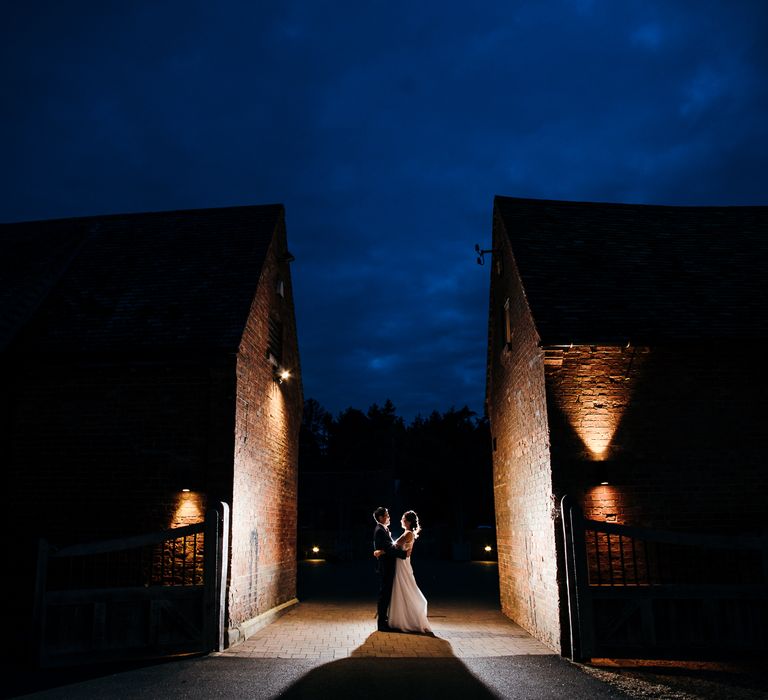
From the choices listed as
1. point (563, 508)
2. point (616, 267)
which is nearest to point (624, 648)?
point (563, 508)

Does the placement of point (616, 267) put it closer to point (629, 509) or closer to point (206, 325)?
point (629, 509)

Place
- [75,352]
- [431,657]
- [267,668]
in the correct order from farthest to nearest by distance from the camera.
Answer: [75,352], [431,657], [267,668]

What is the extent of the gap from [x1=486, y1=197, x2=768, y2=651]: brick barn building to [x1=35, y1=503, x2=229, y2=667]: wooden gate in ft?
15.5

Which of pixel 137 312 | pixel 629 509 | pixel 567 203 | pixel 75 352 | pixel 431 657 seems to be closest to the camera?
pixel 431 657

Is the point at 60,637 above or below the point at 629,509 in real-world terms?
below

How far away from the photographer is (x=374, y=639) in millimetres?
9680

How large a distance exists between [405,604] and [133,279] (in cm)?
804

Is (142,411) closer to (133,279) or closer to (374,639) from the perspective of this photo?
(133,279)

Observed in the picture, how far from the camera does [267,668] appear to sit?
763 centimetres

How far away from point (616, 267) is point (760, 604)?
592 centimetres

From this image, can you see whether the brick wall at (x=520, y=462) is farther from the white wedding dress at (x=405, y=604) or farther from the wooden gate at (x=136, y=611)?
the wooden gate at (x=136, y=611)

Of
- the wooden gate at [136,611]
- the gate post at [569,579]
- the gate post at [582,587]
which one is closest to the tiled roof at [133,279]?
the wooden gate at [136,611]

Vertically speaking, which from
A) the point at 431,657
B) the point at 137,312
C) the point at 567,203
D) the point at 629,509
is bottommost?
the point at 431,657

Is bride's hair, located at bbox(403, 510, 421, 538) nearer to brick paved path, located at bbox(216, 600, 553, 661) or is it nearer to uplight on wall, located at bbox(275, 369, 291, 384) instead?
brick paved path, located at bbox(216, 600, 553, 661)
